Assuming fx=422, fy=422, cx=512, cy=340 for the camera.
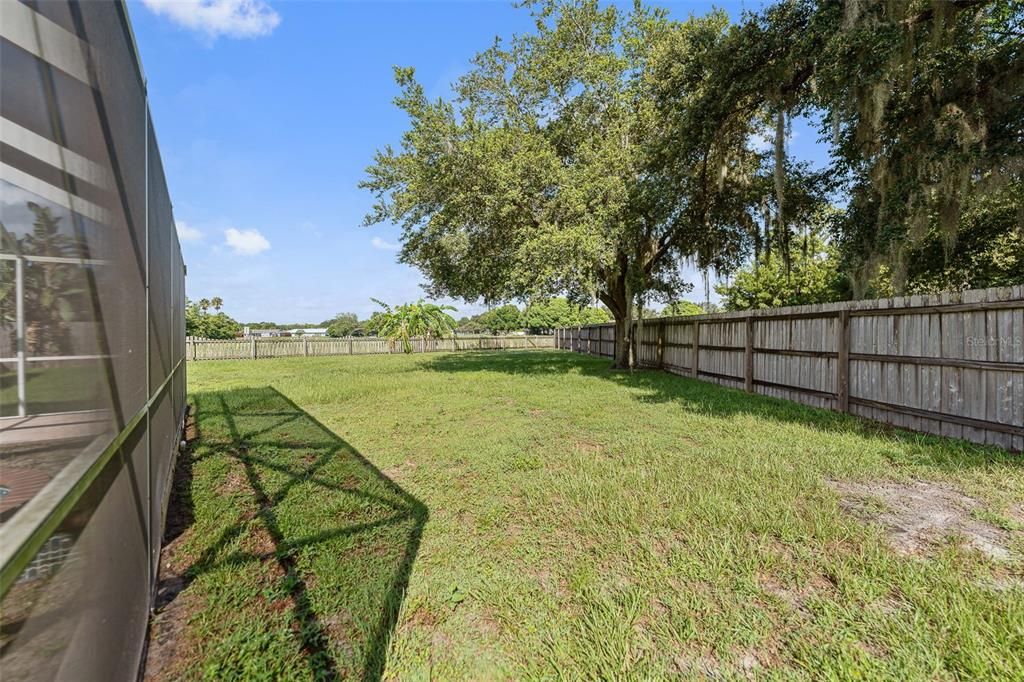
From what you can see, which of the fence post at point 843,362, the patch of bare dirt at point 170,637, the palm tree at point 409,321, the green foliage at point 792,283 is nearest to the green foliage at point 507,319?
the palm tree at point 409,321

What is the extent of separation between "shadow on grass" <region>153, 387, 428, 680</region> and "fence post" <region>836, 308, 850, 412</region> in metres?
5.45

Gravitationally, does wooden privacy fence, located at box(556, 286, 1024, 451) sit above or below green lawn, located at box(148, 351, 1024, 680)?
above

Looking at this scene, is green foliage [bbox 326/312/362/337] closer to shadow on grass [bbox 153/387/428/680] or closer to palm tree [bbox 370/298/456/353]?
palm tree [bbox 370/298/456/353]

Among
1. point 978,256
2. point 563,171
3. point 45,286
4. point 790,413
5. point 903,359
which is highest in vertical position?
point 563,171

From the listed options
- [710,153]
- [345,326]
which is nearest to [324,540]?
[710,153]

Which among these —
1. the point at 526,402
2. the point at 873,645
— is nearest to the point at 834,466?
the point at 873,645

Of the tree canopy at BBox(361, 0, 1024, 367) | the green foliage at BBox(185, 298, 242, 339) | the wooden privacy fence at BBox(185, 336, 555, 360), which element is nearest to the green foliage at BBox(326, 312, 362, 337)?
the green foliage at BBox(185, 298, 242, 339)

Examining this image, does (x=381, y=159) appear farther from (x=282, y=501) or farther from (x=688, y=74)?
(x=282, y=501)

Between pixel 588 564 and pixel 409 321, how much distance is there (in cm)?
1990

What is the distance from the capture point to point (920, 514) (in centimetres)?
255

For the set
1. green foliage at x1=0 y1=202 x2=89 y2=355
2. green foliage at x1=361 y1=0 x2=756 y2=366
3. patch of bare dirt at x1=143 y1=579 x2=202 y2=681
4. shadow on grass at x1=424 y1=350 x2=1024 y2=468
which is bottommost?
patch of bare dirt at x1=143 y1=579 x2=202 y2=681

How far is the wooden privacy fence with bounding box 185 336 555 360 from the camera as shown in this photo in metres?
20.0

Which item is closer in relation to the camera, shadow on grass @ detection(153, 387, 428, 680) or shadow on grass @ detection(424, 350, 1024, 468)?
shadow on grass @ detection(153, 387, 428, 680)

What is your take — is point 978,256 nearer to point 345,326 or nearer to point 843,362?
point 843,362
